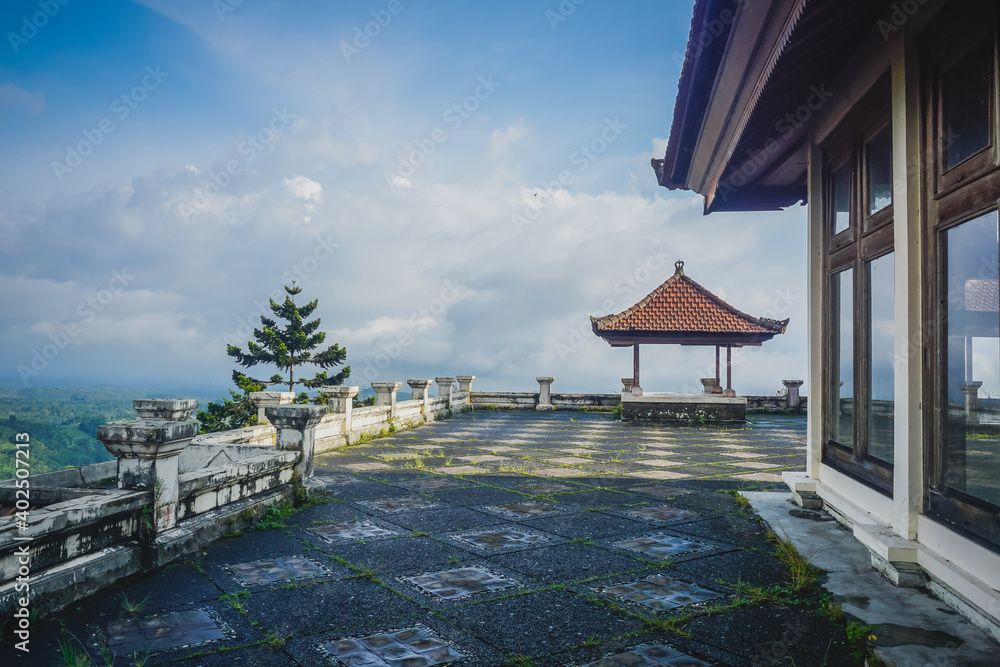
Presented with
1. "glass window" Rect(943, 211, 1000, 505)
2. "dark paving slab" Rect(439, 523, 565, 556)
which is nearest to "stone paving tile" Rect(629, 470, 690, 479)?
"dark paving slab" Rect(439, 523, 565, 556)

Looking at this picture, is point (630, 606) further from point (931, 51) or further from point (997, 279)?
point (931, 51)

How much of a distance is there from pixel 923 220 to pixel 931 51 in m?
0.90

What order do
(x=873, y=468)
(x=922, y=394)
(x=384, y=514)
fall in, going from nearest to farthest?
1. (x=922, y=394)
2. (x=873, y=468)
3. (x=384, y=514)

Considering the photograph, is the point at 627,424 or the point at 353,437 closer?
the point at 353,437

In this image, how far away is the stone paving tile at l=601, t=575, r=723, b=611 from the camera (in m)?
3.23

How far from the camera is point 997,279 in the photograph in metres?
2.64

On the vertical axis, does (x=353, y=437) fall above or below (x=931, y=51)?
below

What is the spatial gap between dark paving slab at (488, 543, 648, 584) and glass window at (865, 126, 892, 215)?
2.80 meters

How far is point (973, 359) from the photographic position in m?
2.86

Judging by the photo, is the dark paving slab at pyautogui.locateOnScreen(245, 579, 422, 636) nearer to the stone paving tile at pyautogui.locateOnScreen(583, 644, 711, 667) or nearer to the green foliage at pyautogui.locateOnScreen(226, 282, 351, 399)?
the stone paving tile at pyautogui.locateOnScreen(583, 644, 711, 667)

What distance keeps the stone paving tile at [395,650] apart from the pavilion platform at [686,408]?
13041 mm

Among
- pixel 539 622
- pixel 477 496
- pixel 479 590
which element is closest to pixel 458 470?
pixel 477 496

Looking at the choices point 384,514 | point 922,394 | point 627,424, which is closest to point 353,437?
point 384,514

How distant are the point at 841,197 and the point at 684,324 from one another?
1341 cm
